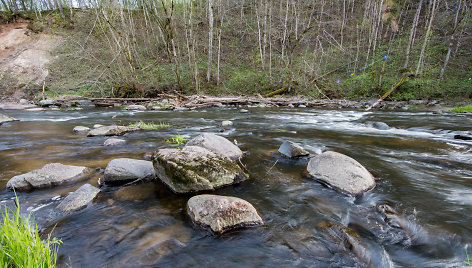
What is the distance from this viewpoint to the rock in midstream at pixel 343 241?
1903 millimetres

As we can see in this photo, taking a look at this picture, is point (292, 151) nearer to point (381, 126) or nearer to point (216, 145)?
point (216, 145)

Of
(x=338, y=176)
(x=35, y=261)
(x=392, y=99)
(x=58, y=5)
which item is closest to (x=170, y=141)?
(x=338, y=176)

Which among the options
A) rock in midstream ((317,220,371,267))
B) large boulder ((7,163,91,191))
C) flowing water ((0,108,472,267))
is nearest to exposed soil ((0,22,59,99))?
flowing water ((0,108,472,267))

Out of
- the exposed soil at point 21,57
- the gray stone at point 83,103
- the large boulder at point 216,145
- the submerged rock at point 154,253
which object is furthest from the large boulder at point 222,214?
the exposed soil at point 21,57

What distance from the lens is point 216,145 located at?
4020 millimetres

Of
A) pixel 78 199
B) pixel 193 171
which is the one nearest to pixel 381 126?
pixel 193 171

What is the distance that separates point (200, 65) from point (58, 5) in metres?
22.7

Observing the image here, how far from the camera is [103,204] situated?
262cm

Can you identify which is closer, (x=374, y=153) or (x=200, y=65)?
(x=374, y=153)

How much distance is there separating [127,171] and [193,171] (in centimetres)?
102

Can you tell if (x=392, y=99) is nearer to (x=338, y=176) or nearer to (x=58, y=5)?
(x=338, y=176)

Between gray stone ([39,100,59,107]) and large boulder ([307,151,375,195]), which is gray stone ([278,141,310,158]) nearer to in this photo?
large boulder ([307,151,375,195])

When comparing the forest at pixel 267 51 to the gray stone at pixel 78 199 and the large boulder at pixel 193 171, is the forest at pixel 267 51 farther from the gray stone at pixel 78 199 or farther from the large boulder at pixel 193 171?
the gray stone at pixel 78 199

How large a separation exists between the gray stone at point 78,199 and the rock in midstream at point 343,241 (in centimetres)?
258
